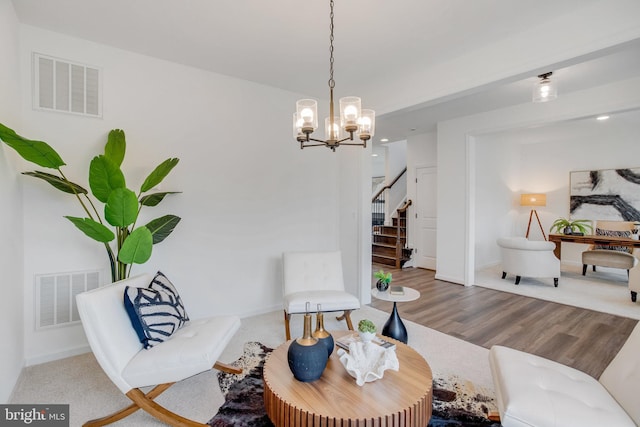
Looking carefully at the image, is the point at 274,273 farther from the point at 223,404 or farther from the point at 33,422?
the point at 33,422

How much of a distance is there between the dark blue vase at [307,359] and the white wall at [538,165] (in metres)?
5.78

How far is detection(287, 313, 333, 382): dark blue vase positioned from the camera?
1.72 m

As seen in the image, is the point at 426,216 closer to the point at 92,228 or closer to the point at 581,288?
the point at 581,288

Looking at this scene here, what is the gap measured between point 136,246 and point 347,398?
1899 millimetres

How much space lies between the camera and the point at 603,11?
2.30m

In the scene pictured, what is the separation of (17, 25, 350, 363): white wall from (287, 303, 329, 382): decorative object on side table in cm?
219

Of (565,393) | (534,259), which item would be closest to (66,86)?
(565,393)

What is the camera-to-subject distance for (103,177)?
244 cm

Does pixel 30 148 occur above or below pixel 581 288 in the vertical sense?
above

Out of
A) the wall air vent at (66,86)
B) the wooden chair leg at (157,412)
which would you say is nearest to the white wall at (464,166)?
the wooden chair leg at (157,412)

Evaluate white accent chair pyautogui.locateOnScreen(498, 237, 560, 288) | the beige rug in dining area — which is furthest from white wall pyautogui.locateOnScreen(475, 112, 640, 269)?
white accent chair pyautogui.locateOnScreen(498, 237, 560, 288)

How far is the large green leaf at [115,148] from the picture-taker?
2.74m

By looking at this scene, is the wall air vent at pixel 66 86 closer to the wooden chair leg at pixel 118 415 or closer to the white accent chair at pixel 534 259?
the wooden chair leg at pixel 118 415

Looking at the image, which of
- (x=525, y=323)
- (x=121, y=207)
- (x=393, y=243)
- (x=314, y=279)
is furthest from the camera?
(x=393, y=243)
